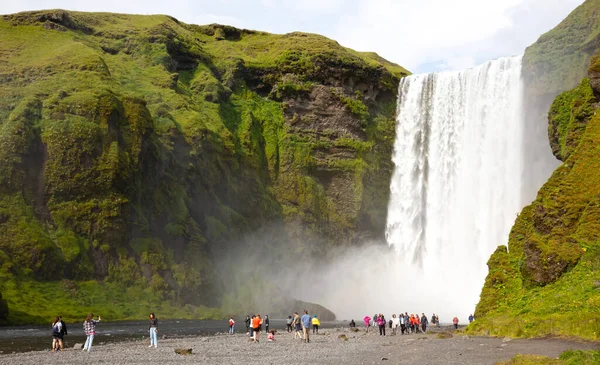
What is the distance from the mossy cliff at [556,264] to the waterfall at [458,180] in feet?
123

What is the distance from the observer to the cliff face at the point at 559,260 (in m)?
29.7

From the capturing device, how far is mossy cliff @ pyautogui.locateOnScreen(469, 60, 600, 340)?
1164 inches

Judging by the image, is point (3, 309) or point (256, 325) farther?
A: point (3, 309)

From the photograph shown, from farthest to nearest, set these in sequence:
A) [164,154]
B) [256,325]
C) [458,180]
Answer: [164,154]
[458,180]
[256,325]

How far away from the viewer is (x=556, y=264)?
34562mm

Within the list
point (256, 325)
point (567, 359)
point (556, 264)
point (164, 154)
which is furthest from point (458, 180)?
point (567, 359)

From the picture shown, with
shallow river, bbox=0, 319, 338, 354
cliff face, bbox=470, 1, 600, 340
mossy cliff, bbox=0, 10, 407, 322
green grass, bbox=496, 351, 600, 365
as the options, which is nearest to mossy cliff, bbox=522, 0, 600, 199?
mossy cliff, bbox=0, 10, 407, 322

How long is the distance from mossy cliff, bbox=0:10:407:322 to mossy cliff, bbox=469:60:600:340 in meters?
48.9

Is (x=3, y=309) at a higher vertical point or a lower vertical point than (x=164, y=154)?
lower

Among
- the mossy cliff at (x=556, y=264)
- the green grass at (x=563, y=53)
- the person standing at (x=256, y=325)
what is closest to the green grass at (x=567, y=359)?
the mossy cliff at (x=556, y=264)

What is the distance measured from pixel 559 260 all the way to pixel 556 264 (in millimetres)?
259

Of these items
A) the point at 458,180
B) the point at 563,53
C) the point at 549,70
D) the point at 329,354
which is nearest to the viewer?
the point at 329,354

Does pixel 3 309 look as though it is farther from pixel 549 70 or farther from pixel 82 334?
pixel 549 70

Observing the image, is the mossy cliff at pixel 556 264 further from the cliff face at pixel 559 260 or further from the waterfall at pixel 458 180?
the waterfall at pixel 458 180
